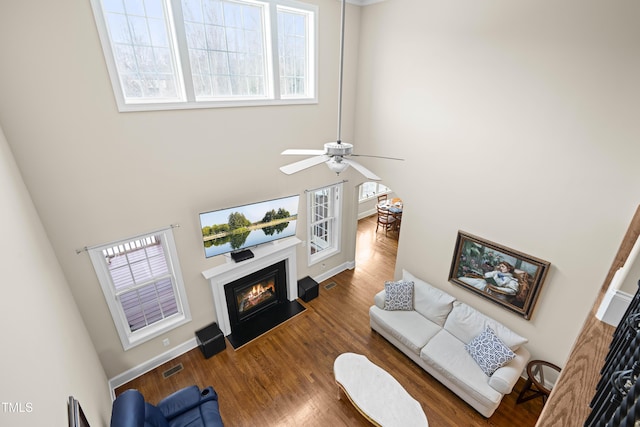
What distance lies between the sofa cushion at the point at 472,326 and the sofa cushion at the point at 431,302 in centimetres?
10

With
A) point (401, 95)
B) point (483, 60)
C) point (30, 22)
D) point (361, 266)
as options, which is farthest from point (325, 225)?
point (30, 22)

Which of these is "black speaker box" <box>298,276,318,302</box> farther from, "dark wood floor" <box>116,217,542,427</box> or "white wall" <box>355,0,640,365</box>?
"white wall" <box>355,0,640,365</box>

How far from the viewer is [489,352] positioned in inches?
176

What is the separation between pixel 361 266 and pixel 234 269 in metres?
3.70

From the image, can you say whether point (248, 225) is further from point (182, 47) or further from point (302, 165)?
point (182, 47)

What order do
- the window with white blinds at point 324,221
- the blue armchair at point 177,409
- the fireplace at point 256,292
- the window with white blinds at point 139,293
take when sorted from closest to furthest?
the blue armchair at point 177,409
the window with white blinds at point 139,293
the fireplace at point 256,292
the window with white blinds at point 324,221

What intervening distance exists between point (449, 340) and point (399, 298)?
1034 mm

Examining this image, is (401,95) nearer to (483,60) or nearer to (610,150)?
(483,60)

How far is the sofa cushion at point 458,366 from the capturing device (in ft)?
13.8

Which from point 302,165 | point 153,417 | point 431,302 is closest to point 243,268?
point 153,417

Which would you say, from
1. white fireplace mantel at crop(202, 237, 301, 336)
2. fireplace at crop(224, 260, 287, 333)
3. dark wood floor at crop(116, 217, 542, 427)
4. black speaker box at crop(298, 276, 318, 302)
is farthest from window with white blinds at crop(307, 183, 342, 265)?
dark wood floor at crop(116, 217, 542, 427)

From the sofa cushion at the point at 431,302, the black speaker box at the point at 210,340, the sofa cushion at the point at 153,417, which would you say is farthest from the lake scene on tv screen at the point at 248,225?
the sofa cushion at the point at 431,302

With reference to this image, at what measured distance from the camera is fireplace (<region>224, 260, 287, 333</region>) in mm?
5621

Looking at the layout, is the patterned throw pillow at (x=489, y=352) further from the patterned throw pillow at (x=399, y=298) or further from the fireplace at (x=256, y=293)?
the fireplace at (x=256, y=293)
